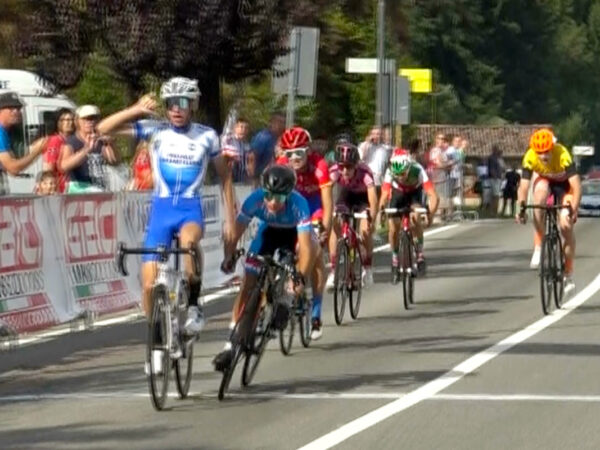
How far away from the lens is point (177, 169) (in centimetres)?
1254

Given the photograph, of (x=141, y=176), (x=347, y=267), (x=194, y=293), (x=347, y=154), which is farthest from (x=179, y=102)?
(x=141, y=176)

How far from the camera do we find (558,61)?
110 meters

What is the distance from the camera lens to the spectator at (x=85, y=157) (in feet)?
55.2

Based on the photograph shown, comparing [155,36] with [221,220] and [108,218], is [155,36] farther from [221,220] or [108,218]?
[108,218]

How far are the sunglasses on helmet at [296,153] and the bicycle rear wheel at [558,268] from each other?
4472mm

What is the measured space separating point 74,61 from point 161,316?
1318 centimetres

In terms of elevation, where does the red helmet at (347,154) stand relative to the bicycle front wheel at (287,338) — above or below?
above

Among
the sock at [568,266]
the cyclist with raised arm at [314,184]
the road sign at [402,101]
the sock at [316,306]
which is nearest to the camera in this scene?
the cyclist with raised arm at [314,184]

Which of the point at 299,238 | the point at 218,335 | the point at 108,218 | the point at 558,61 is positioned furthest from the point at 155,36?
the point at 558,61

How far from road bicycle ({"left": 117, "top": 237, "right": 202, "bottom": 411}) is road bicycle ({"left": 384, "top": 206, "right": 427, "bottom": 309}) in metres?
7.65

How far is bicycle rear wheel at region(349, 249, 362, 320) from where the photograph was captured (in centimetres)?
1797

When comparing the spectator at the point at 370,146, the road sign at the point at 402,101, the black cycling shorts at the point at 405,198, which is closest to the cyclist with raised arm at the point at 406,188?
the black cycling shorts at the point at 405,198

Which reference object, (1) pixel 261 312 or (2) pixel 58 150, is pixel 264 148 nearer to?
(2) pixel 58 150

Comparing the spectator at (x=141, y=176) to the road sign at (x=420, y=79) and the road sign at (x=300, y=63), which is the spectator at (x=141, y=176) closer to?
the road sign at (x=300, y=63)
